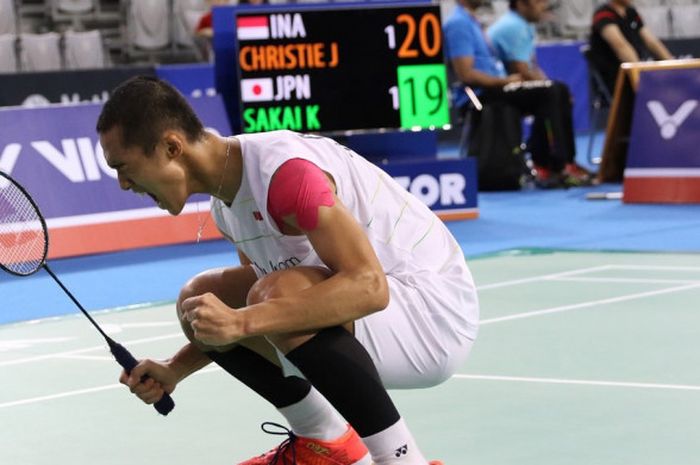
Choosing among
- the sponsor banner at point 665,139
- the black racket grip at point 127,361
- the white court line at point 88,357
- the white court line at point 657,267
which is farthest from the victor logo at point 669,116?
the black racket grip at point 127,361

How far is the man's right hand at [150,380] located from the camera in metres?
3.67

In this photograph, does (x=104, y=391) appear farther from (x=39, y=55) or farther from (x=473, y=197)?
(x=39, y=55)

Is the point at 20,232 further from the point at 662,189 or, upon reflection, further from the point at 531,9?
the point at 531,9

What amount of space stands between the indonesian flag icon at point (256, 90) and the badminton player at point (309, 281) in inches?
232

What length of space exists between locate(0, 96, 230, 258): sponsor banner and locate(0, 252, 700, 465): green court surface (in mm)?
1976

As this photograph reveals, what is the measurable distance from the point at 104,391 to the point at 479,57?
24.0 ft

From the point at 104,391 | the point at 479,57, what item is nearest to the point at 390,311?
the point at 104,391

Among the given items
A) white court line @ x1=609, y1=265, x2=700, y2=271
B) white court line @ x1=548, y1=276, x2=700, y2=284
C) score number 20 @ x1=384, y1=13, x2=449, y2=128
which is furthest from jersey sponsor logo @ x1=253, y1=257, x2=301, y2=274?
score number 20 @ x1=384, y1=13, x2=449, y2=128

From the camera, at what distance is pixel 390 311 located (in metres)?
3.52

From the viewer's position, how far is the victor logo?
10.7 meters

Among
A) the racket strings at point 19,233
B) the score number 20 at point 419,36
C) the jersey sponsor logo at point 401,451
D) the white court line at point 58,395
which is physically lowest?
the white court line at point 58,395

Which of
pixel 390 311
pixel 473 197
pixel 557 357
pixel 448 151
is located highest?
pixel 390 311

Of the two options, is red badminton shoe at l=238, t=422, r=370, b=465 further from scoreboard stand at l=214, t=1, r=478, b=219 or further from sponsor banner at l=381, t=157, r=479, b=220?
sponsor banner at l=381, t=157, r=479, b=220

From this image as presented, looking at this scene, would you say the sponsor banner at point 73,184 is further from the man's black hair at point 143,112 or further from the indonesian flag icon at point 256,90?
the man's black hair at point 143,112
